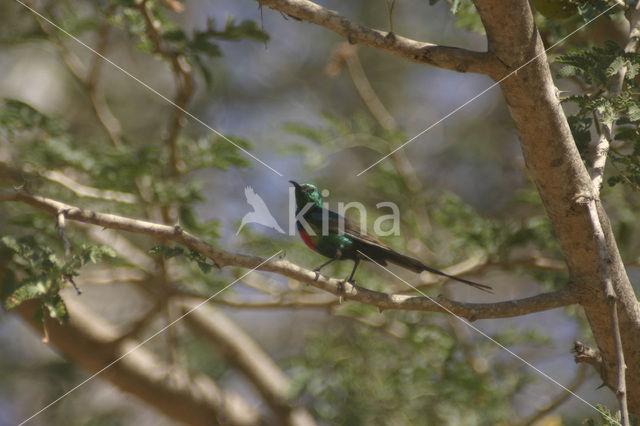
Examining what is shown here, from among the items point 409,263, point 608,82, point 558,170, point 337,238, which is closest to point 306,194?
point 337,238

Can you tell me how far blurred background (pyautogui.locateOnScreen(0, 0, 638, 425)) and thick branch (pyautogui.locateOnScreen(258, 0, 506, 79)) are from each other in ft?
1.63

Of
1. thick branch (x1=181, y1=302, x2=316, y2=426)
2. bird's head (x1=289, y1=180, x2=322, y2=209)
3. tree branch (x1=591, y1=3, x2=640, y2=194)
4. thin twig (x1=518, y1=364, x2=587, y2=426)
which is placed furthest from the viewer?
thick branch (x1=181, y1=302, x2=316, y2=426)

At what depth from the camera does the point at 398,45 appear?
8.03 ft

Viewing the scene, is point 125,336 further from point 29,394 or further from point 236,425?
point 29,394

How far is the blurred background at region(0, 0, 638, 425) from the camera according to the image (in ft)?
13.1

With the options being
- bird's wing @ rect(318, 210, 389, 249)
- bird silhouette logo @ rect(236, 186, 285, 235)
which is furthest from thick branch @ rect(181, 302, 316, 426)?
bird's wing @ rect(318, 210, 389, 249)

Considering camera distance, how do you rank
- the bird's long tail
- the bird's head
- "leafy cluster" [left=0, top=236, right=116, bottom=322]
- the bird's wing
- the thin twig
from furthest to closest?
1. the bird's head
2. the thin twig
3. the bird's wing
4. the bird's long tail
5. "leafy cluster" [left=0, top=236, right=116, bottom=322]

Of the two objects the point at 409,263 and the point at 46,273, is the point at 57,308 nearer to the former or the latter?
the point at 46,273

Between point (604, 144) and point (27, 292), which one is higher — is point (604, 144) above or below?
above

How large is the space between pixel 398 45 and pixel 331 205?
3335 mm

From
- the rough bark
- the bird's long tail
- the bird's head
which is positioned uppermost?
the rough bark

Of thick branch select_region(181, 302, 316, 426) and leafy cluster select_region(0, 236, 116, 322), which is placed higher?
leafy cluster select_region(0, 236, 116, 322)

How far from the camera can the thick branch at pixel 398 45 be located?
2420 millimetres

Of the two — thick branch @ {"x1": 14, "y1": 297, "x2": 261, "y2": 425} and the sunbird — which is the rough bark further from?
thick branch @ {"x1": 14, "y1": 297, "x2": 261, "y2": 425}
